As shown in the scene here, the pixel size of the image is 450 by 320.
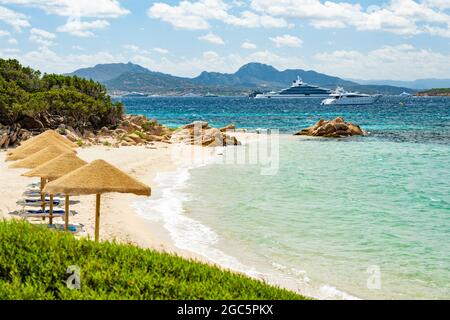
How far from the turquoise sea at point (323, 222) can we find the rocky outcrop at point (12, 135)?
1117 cm

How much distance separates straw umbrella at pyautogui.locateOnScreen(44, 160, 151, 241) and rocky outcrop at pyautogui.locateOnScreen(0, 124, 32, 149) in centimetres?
2143

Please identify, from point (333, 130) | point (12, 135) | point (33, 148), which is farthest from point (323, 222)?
point (333, 130)

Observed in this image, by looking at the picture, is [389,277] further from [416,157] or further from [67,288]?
[416,157]

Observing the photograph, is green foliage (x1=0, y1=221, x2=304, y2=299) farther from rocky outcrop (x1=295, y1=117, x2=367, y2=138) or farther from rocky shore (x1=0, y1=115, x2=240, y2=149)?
rocky outcrop (x1=295, y1=117, x2=367, y2=138)

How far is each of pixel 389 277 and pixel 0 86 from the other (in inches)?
1103

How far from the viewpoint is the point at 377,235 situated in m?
14.1

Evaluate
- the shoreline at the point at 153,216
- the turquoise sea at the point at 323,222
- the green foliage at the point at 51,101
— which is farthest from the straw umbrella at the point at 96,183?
the green foliage at the point at 51,101

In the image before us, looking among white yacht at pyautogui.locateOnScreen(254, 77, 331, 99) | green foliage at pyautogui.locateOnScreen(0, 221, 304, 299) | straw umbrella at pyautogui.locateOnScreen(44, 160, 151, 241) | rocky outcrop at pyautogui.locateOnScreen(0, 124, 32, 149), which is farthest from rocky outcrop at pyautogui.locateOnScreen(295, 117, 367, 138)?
white yacht at pyautogui.locateOnScreen(254, 77, 331, 99)

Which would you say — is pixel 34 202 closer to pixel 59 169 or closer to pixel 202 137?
pixel 59 169

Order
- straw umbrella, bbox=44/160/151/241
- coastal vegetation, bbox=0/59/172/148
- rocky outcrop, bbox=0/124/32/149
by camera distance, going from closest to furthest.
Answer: straw umbrella, bbox=44/160/151/241 < rocky outcrop, bbox=0/124/32/149 < coastal vegetation, bbox=0/59/172/148

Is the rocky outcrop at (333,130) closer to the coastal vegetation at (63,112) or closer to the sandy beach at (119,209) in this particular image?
the coastal vegetation at (63,112)

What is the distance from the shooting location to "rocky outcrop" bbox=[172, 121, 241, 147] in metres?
38.7

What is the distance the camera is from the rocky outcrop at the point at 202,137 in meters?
38.7

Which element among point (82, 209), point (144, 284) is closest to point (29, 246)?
point (144, 284)
